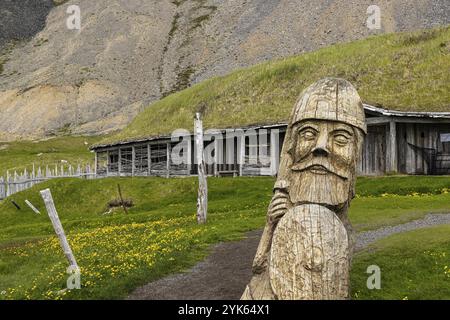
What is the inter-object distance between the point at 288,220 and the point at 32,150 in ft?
296

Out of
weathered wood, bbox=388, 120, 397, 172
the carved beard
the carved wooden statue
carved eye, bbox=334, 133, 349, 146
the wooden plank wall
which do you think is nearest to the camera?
the carved wooden statue

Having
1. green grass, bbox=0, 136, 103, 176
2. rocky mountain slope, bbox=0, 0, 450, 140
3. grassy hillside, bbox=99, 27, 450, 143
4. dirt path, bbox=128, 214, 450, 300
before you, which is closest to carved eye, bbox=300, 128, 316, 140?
dirt path, bbox=128, 214, 450, 300

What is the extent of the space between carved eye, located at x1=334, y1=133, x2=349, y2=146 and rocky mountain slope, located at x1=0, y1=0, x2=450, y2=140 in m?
102

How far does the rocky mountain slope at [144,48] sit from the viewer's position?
112 meters

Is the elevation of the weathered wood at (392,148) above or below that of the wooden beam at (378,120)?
below

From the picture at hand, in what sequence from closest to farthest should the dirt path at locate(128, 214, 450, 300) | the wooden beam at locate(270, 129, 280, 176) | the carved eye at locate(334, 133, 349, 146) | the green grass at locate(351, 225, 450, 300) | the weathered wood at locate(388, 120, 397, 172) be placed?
the carved eye at locate(334, 133, 349, 146) < the green grass at locate(351, 225, 450, 300) < the dirt path at locate(128, 214, 450, 300) < the weathered wood at locate(388, 120, 397, 172) < the wooden beam at locate(270, 129, 280, 176)

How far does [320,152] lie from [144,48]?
142m

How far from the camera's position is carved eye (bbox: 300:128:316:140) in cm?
721

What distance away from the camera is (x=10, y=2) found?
18288cm

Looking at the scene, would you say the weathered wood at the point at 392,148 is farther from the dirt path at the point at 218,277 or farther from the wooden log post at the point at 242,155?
the dirt path at the point at 218,277

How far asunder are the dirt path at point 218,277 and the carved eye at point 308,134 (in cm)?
621

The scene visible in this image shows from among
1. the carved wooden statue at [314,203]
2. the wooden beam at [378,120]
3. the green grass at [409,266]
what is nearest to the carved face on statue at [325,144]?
the carved wooden statue at [314,203]

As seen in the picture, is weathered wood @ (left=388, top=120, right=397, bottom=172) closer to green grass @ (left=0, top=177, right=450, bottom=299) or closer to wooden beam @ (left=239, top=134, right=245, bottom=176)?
green grass @ (left=0, top=177, right=450, bottom=299)

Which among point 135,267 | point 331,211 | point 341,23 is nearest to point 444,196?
point 135,267
